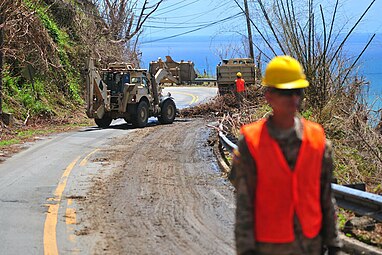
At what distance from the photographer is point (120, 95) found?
23078 millimetres

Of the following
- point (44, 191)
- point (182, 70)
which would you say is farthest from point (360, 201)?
point (182, 70)

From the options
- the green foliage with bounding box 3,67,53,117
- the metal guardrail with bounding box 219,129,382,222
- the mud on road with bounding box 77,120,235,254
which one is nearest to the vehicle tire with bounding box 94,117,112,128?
the green foliage with bounding box 3,67,53,117

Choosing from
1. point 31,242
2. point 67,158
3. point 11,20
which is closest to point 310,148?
point 31,242

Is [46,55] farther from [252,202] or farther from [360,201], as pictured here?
[252,202]

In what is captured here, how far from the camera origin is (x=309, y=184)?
3.60 meters

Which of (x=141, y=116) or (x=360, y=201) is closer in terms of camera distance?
(x=360, y=201)

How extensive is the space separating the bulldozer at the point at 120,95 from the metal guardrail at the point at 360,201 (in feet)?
51.0

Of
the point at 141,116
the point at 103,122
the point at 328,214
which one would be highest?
the point at 328,214

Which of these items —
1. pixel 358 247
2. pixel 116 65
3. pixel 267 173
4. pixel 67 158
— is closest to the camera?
pixel 267 173

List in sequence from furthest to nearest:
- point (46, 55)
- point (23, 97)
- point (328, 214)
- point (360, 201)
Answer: point (46, 55) < point (23, 97) < point (360, 201) < point (328, 214)

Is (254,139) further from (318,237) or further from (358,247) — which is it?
(358,247)

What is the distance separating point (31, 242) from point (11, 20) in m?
18.9

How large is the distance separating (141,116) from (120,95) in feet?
3.67

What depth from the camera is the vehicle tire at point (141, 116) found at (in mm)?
23125
